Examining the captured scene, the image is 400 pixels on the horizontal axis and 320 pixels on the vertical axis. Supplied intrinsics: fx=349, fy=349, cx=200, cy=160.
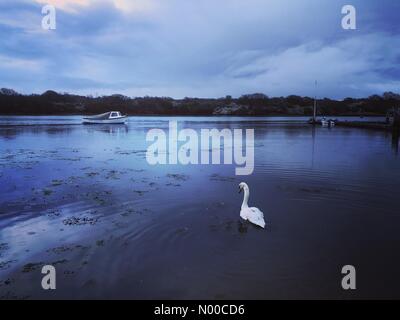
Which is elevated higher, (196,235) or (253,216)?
(253,216)

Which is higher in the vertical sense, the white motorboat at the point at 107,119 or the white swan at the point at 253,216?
the white motorboat at the point at 107,119

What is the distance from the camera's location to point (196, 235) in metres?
10.1

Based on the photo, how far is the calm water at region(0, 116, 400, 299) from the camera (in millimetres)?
7445

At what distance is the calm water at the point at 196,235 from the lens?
745 cm

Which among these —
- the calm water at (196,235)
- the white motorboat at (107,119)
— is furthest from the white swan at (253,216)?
the white motorboat at (107,119)

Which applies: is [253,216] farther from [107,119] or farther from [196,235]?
[107,119]

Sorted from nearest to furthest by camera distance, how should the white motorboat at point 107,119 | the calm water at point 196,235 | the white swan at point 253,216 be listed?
1. the calm water at point 196,235
2. the white swan at point 253,216
3. the white motorboat at point 107,119

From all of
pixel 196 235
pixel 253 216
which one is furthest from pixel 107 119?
pixel 196 235

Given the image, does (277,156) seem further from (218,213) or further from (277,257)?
(277,257)

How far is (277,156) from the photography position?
25.2 metres

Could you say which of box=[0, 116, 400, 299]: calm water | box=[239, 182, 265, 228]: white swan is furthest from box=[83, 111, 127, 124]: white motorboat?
box=[239, 182, 265, 228]: white swan

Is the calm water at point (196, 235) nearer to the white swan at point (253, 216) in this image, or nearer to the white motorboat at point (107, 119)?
the white swan at point (253, 216)

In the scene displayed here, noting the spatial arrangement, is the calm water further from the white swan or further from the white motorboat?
the white motorboat

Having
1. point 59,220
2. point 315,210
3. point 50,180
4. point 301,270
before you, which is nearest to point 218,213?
point 315,210
